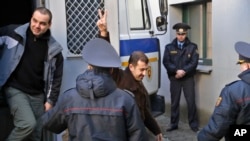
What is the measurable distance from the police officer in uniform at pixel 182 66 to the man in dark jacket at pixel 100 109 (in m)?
4.10

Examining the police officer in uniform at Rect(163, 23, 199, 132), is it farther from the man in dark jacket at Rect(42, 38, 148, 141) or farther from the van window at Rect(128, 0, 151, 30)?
the man in dark jacket at Rect(42, 38, 148, 141)

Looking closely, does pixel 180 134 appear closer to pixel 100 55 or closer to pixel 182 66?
pixel 182 66

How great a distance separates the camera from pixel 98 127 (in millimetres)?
2543

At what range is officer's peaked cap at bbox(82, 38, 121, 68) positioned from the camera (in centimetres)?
260

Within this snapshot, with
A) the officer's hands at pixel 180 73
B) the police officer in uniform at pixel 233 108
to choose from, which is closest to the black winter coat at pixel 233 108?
the police officer in uniform at pixel 233 108

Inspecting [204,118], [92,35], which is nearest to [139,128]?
[92,35]

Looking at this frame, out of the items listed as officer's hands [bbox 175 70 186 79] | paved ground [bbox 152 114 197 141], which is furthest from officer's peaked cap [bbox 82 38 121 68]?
paved ground [bbox 152 114 197 141]

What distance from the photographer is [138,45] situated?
5723 millimetres

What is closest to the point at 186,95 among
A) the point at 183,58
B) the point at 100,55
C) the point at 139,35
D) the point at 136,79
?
the point at 183,58

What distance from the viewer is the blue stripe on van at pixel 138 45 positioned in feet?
17.5

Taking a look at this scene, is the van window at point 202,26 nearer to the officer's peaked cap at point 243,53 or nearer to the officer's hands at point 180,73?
the officer's hands at point 180,73

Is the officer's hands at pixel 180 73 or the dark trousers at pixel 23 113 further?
the officer's hands at pixel 180 73

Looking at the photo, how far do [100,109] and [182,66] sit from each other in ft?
14.0

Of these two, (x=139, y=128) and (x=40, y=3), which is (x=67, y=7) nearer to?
(x=40, y=3)
